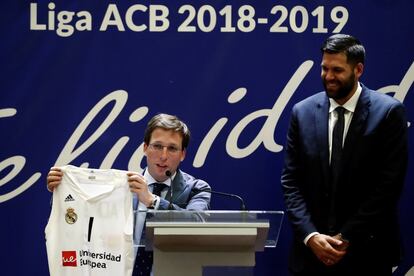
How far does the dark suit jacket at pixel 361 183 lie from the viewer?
4148 millimetres

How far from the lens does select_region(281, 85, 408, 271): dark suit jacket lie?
4.15 m

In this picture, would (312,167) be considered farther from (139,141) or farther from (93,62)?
(93,62)

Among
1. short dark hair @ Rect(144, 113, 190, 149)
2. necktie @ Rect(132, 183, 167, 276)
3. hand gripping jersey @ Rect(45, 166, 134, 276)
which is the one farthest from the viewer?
short dark hair @ Rect(144, 113, 190, 149)

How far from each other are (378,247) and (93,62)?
6.69 feet

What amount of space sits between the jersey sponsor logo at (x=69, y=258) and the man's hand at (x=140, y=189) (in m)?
0.38

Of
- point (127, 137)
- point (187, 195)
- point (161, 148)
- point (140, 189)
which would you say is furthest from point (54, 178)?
point (127, 137)

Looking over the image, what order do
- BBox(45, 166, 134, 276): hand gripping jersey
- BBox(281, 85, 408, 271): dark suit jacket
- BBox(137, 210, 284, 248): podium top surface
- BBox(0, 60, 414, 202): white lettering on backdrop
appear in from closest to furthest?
1. BBox(137, 210, 284, 248): podium top surface
2. BBox(45, 166, 134, 276): hand gripping jersey
3. BBox(281, 85, 408, 271): dark suit jacket
4. BBox(0, 60, 414, 202): white lettering on backdrop

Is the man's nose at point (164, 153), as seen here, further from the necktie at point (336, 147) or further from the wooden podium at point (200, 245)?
the necktie at point (336, 147)

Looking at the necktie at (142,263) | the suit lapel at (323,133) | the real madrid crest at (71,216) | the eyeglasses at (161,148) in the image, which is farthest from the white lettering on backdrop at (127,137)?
the real madrid crest at (71,216)

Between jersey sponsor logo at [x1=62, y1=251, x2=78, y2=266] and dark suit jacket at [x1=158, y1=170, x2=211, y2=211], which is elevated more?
dark suit jacket at [x1=158, y1=170, x2=211, y2=211]

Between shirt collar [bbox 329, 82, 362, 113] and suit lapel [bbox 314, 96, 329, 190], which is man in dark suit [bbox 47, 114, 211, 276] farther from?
shirt collar [bbox 329, 82, 362, 113]

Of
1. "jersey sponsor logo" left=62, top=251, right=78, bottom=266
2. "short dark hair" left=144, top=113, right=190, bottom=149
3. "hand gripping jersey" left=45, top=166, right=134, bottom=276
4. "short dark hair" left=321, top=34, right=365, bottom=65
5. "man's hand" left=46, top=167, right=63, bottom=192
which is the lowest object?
"jersey sponsor logo" left=62, top=251, right=78, bottom=266

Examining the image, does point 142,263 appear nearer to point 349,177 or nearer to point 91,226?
point 91,226

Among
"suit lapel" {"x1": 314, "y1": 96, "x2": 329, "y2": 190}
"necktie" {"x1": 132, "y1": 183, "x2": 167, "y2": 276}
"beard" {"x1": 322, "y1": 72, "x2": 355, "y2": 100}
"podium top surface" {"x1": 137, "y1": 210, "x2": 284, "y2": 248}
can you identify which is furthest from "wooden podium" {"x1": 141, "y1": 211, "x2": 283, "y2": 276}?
"beard" {"x1": 322, "y1": 72, "x2": 355, "y2": 100}
